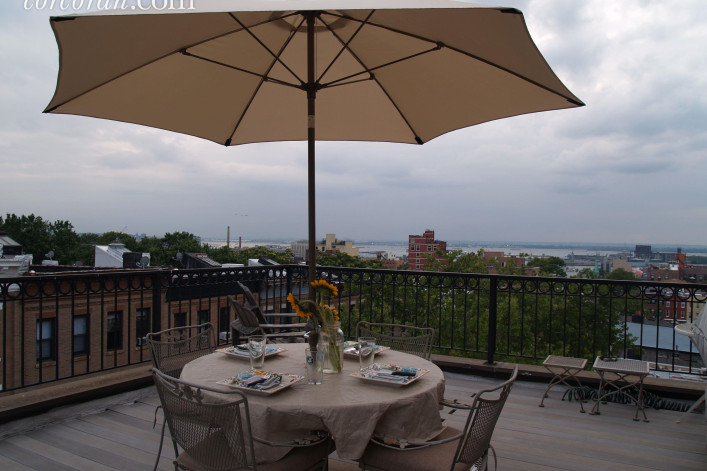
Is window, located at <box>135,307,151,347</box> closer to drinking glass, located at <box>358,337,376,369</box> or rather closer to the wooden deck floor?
the wooden deck floor

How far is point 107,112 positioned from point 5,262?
56.0 feet

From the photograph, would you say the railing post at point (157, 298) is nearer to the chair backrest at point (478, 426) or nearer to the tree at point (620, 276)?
the chair backrest at point (478, 426)

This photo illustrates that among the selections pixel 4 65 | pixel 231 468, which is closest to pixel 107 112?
pixel 231 468

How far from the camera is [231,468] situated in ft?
5.92

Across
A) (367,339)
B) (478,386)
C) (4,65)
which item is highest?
(4,65)

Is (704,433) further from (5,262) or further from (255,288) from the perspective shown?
(5,262)

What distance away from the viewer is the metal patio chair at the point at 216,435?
1.77 m

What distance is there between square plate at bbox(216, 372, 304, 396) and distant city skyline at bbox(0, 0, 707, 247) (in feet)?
5.78

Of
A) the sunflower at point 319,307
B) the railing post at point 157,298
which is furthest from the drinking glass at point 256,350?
the railing post at point 157,298

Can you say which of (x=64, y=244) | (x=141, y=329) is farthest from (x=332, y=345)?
(x=64, y=244)

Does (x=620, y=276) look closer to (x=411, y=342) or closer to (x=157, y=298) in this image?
(x=411, y=342)

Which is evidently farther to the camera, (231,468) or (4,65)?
(4,65)

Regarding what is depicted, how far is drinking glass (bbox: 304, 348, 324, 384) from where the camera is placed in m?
2.11

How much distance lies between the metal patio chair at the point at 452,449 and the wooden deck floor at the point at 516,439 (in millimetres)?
922
